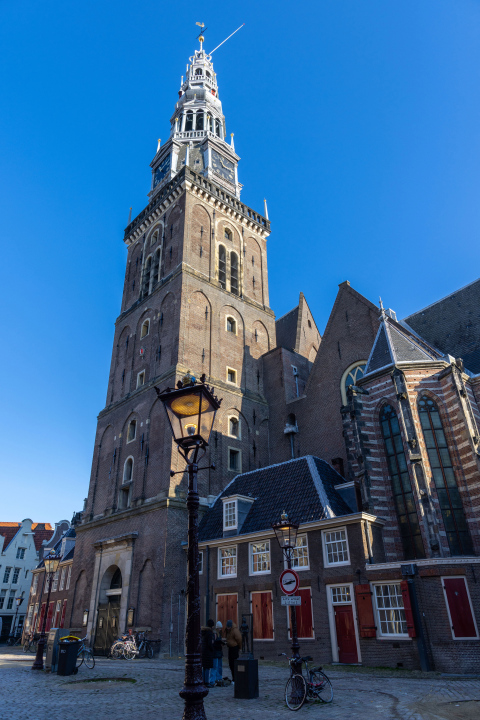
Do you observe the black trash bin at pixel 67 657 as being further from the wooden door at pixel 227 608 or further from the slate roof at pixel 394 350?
the slate roof at pixel 394 350

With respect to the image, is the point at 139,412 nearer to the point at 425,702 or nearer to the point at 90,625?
the point at 90,625

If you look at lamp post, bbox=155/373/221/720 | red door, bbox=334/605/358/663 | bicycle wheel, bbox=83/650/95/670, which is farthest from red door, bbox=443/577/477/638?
lamp post, bbox=155/373/221/720

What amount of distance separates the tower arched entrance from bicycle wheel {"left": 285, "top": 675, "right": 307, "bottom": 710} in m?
18.4

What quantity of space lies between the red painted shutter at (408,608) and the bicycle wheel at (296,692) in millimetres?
8133

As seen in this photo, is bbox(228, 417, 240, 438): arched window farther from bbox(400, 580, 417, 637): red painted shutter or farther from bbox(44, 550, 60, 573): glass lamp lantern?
bbox(400, 580, 417, 637): red painted shutter

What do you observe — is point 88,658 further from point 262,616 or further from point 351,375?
point 351,375

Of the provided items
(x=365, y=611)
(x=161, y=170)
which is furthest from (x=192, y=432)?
(x=161, y=170)

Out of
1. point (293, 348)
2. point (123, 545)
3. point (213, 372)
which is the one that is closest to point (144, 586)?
point (123, 545)

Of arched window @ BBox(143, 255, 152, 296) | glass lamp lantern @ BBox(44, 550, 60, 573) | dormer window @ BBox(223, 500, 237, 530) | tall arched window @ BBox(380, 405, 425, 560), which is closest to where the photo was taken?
glass lamp lantern @ BBox(44, 550, 60, 573)

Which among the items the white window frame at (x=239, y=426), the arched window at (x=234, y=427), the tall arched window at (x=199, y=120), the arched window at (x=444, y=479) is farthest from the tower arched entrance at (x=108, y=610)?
the tall arched window at (x=199, y=120)

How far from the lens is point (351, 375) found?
2970 centimetres

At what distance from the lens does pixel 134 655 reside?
22.7 meters

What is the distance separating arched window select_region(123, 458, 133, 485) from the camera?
30.7 m

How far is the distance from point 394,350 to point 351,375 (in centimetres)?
536
